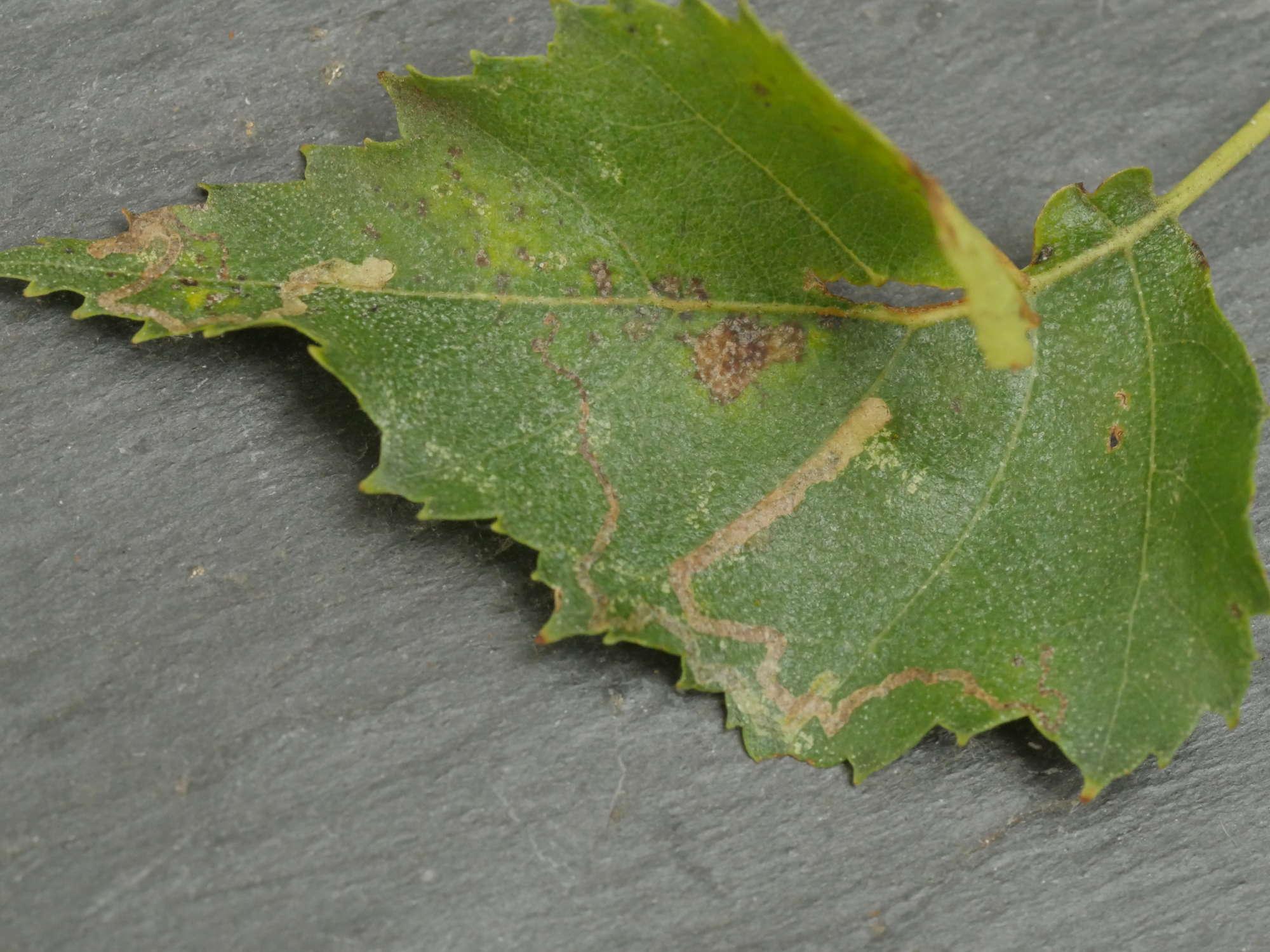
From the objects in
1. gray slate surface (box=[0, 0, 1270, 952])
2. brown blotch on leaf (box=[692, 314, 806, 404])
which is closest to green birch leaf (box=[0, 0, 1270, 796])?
brown blotch on leaf (box=[692, 314, 806, 404])

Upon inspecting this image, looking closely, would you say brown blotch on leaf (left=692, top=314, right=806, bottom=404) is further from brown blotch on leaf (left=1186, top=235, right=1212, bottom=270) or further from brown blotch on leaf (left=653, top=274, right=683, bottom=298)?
brown blotch on leaf (left=1186, top=235, right=1212, bottom=270)

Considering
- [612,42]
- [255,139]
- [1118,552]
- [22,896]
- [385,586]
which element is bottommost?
[22,896]

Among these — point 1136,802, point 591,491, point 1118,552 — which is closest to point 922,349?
point 1118,552

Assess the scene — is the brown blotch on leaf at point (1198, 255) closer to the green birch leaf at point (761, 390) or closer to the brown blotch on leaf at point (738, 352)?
the green birch leaf at point (761, 390)

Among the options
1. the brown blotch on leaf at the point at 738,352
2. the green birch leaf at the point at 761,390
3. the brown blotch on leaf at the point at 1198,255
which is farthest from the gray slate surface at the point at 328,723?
the brown blotch on leaf at the point at 1198,255

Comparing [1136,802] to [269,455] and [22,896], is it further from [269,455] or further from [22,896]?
[22,896]

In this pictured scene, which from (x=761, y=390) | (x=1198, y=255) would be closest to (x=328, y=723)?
(x=761, y=390)
